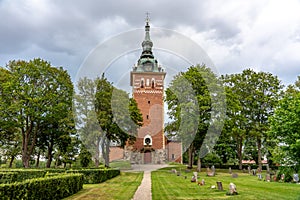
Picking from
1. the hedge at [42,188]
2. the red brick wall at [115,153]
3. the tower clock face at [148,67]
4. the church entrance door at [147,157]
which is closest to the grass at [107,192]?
the hedge at [42,188]

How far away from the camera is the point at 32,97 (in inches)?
1252

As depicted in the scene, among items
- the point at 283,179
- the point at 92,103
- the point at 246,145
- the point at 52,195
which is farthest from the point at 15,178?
the point at 246,145

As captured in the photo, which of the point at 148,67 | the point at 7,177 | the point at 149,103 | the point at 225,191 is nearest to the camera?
the point at 225,191

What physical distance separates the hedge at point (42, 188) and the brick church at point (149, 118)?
95.0 feet

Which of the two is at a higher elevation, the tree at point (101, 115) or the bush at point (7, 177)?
the tree at point (101, 115)

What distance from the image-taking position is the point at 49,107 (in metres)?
32.0

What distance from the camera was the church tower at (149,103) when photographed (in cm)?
4528

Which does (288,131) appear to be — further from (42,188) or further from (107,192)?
(42,188)

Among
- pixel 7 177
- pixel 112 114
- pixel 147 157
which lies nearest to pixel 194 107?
pixel 112 114

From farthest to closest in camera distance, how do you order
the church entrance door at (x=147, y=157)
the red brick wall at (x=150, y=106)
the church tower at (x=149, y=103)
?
the church entrance door at (x=147, y=157), the red brick wall at (x=150, y=106), the church tower at (x=149, y=103)

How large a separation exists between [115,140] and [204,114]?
34.4 feet

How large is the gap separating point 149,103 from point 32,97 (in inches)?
778

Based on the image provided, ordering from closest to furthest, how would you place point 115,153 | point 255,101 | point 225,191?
point 225,191 → point 255,101 → point 115,153

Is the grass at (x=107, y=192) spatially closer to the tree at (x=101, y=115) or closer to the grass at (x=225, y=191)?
the grass at (x=225, y=191)
